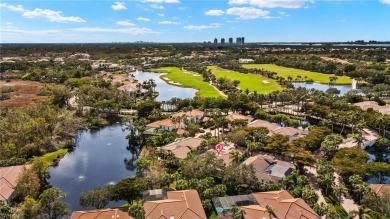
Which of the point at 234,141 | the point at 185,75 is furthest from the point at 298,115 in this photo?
the point at 185,75

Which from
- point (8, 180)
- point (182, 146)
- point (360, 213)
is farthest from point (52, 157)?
point (360, 213)

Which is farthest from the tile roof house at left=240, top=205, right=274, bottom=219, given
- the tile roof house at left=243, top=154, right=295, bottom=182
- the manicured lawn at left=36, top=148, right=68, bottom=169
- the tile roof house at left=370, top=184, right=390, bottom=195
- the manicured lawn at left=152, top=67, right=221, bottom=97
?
the manicured lawn at left=152, top=67, right=221, bottom=97

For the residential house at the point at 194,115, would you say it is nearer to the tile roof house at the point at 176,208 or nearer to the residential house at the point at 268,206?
the residential house at the point at 268,206

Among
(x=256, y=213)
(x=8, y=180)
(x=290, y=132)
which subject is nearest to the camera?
(x=256, y=213)

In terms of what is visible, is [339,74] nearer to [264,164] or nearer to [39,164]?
[264,164]

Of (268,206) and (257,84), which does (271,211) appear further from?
(257,84)

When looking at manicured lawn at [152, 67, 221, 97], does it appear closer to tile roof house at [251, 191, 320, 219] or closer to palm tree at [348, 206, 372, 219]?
tile roof house at [251, 191, 320, 219]
